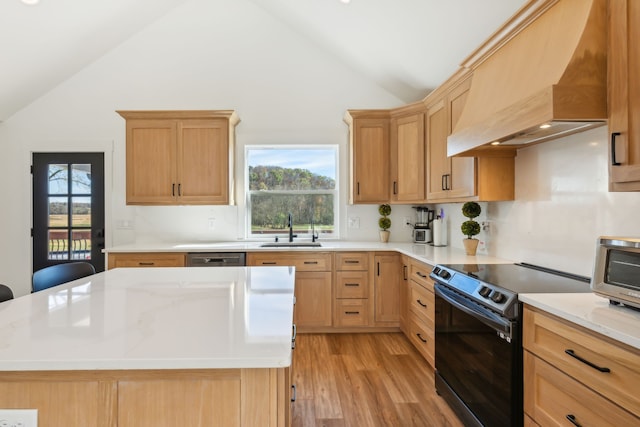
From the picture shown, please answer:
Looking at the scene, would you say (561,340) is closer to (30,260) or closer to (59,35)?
(59,35)

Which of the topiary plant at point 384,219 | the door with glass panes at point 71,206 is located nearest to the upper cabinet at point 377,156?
the topiary plant at point 384,219

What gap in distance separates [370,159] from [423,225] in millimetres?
989

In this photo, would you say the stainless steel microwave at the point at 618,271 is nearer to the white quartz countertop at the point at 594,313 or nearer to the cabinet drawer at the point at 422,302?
the white quartz countertop at the point at 594,313

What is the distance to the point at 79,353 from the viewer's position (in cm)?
89

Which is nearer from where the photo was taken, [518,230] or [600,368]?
[600,368]

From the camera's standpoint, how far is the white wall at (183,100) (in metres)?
4.07

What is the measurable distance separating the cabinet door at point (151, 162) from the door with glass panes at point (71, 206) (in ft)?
2.38

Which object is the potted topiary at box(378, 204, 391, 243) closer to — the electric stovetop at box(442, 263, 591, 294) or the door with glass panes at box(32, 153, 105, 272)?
the electric stovetop at box(442, 263, 591, 294)

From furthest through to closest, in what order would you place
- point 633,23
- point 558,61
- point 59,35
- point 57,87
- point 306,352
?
point 57,87 → point 59,35 → point 306,352 → point 558,61 → point 633,23

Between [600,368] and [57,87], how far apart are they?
214 inches

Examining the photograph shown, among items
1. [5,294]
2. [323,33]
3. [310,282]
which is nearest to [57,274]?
[5,294]

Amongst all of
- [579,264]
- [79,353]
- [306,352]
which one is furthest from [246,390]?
A: [306,352]

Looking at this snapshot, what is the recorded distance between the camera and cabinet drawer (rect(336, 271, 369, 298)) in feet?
11.5

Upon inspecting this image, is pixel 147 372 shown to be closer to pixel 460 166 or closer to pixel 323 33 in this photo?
pixel 460 166
